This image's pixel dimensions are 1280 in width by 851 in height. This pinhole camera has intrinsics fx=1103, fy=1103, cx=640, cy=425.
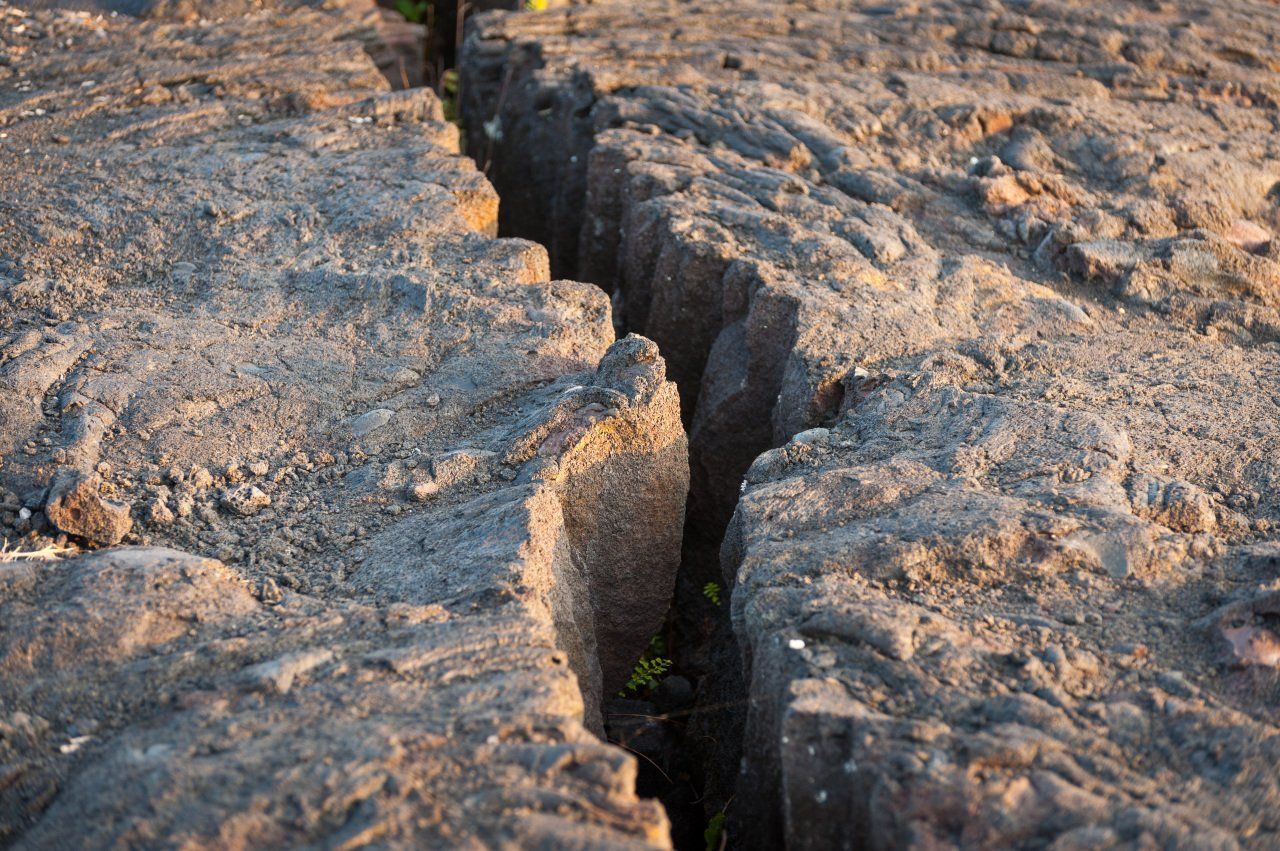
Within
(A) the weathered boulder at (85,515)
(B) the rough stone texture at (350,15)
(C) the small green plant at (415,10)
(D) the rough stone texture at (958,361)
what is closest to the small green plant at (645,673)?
(D) the rough stone texture at (958,361)

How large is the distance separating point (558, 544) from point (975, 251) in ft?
7.08

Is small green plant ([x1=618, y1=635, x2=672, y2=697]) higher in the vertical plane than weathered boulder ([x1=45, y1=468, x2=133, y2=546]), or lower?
lower

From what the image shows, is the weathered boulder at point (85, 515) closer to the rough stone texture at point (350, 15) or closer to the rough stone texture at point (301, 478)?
the rough stone texture at point (301, 478)

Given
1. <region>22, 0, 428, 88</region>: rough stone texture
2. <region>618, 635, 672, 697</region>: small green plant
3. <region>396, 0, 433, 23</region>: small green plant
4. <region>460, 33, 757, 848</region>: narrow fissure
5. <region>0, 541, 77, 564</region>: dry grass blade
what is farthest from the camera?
<region>396, 0, 433, 23</region>: small green plant

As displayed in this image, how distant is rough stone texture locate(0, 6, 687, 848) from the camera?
186 cm

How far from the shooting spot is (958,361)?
3.22 meters

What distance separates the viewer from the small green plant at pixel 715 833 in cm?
255

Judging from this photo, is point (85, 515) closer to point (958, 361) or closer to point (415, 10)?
point (958, 361)

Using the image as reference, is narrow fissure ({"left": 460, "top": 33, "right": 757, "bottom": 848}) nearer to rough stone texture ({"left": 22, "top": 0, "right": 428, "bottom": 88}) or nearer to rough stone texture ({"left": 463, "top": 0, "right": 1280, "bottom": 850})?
rough stone texture ({"left": 463, "top": 0, "right": 1280, "bottom": 850})

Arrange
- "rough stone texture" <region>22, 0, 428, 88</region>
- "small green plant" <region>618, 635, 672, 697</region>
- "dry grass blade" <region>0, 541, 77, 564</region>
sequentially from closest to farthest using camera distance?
"dry grass blade" <region>0, 541, 77, 564</region>, "small green plant" <region>618, 635, 672, 697</region>, "rough stone texture" <region>22, 0, 428, 88</region>

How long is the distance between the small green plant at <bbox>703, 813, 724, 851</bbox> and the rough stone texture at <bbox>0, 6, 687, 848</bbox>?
16.0 inches

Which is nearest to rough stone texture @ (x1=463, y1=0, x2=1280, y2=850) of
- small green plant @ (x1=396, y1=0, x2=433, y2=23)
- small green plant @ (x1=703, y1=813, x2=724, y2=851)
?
small green plant @ (x1=703, y1=813, x2=724, y2=851)

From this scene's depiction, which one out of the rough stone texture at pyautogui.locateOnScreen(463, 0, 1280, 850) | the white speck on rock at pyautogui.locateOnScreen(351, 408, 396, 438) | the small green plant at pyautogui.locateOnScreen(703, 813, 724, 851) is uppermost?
the rough stone texture at pyautogui.locateOnScreen(463, 0, 1280, 850)

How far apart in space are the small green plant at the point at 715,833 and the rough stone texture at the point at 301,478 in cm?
41
